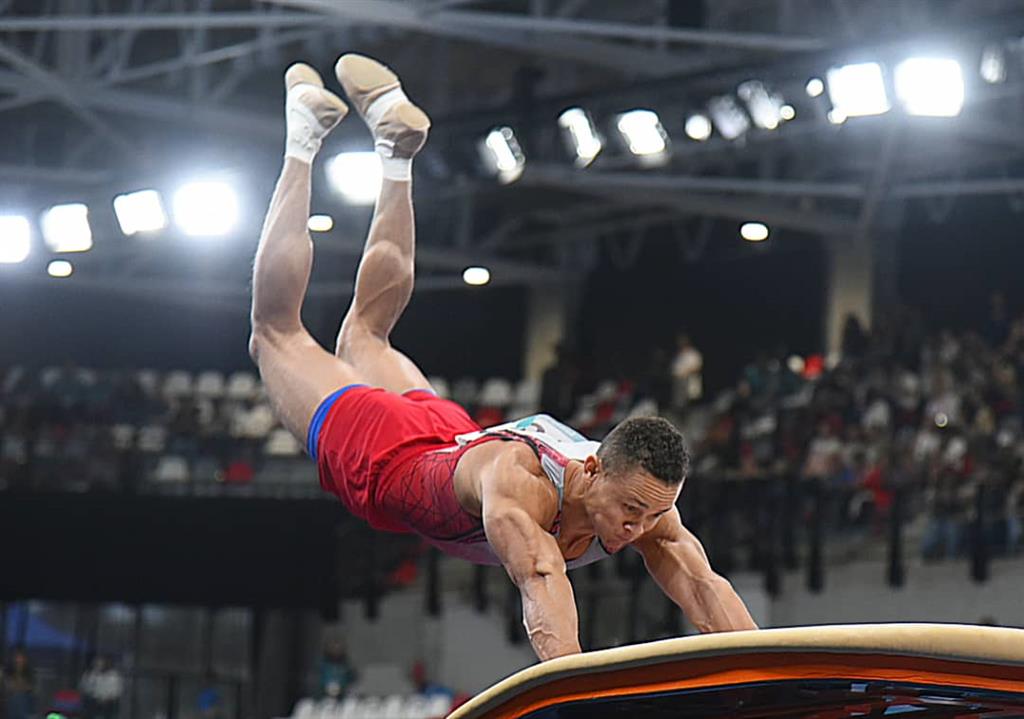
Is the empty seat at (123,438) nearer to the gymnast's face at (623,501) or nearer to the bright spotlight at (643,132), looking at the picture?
the bright spotlight at (643,132)

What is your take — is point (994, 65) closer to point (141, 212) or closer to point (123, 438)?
point (141, 212)

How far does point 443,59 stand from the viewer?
1464 centimetres

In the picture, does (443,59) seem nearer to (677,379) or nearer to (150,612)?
(677,379)

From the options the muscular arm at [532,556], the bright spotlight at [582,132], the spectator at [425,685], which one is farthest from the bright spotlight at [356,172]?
the muscular arm at [532,556]

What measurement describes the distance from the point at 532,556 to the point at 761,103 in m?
8.29

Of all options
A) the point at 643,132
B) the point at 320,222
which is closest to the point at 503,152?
the point at 643,132

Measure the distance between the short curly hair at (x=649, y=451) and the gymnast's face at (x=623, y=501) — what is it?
15mm

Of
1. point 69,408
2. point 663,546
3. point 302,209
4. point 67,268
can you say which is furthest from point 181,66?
point 663,546

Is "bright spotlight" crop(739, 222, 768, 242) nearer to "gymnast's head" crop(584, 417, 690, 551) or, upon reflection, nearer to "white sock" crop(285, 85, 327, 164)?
"white sock" crop(285, 85, 327, 164)

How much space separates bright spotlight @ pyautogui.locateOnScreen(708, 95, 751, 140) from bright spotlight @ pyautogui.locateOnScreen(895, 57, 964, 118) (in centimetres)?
169

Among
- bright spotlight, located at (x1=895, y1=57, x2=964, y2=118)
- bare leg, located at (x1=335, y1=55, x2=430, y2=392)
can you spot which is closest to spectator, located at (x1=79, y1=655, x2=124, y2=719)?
bright spotlight, located at (x1=895, y1=57, x2=964, y2=118)

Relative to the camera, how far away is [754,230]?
17.4 m

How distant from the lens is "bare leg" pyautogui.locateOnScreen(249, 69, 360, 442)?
14.8 feet

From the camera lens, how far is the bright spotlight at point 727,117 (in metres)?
11.6
